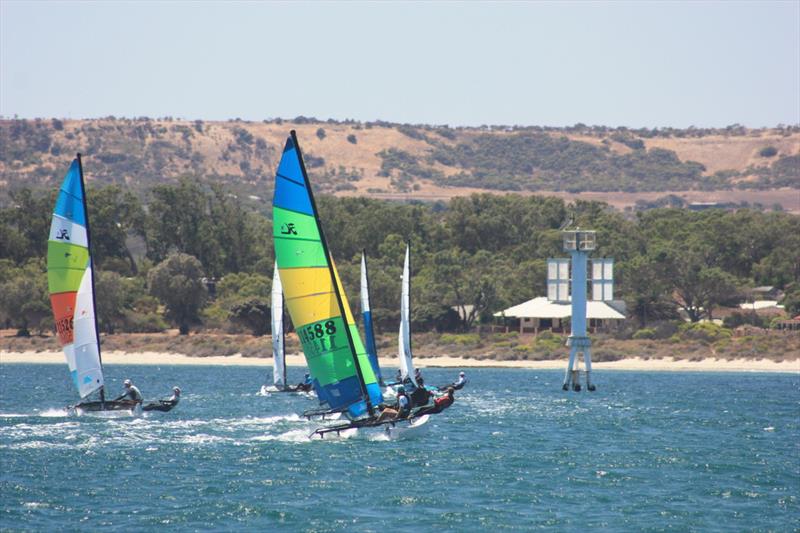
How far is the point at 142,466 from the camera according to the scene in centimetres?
3472

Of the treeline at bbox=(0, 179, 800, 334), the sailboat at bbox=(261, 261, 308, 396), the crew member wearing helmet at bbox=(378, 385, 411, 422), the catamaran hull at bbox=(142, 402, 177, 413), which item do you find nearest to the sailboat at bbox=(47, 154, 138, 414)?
the catamaran hull at bbox=(142, 402, 177, 413)

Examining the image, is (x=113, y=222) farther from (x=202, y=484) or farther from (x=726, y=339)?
(x=202, y=484)

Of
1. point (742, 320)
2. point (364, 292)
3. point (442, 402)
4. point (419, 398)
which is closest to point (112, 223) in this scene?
point (742, 320)

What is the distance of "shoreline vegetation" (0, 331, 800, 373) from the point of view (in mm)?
84562

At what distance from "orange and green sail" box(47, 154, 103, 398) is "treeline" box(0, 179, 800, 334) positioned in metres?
49.8

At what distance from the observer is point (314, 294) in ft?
118

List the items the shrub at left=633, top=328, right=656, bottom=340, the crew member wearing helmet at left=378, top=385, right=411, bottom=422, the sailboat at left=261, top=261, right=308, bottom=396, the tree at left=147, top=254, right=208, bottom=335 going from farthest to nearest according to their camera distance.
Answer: the tree at left=147, top=254, right=208, bottom=335, the shrub at left=633, top=328, right=656, bottom=340, the sailboat at left=261, top=261, right=308, bottom=396, the crew member wearing helmet at left=378, top=385, right=411, bottom=422

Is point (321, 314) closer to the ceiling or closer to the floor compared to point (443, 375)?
closer to the ceiling

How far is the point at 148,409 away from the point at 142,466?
37.9 ft

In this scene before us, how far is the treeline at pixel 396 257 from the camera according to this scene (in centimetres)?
9581

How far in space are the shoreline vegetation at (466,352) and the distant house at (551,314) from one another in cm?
168

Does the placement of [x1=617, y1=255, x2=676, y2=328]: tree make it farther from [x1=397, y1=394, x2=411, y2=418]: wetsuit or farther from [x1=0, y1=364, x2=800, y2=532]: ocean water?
[x1=397, y1=394, x2=411, y2=418]: wetsuit

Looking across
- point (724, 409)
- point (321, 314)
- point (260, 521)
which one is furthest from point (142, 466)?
point (724, 409)

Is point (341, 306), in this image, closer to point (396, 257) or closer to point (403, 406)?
point (403, 406)
